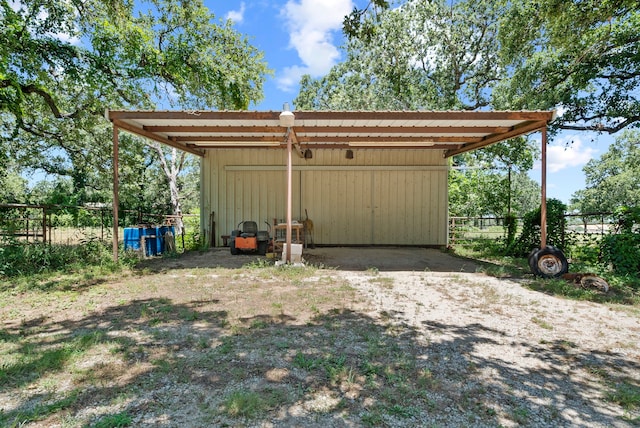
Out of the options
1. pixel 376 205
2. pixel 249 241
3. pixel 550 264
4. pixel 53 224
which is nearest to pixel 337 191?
pixel 376 205

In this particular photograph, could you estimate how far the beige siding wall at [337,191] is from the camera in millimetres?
9547

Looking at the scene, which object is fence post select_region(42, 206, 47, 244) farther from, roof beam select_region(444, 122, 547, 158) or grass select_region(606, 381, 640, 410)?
roof beam select_region(444, 122, 547, 158)

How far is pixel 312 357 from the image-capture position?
264cm

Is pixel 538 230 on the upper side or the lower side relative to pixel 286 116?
lower

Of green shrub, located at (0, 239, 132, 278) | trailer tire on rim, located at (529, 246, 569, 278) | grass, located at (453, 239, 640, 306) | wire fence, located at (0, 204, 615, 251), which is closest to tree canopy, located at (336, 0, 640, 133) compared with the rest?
wire fence, located at (0, 204, 615, 251)

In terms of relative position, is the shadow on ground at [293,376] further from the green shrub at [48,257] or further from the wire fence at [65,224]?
the wire fence at [65,224]

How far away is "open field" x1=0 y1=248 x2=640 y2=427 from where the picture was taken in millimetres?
1944

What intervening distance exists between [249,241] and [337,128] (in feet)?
10.2

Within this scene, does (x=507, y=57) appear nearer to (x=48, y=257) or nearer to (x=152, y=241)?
(x=152, y=241)

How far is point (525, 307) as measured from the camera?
4.05m

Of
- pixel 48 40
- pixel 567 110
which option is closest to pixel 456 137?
pixel 567 110

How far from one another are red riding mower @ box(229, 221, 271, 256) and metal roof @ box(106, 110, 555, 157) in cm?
212

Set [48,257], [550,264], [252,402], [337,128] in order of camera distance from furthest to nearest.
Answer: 1. [337,128]
2. [48,257]
3. [550,264]
4. [252,402]

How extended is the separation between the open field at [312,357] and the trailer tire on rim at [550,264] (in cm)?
90
